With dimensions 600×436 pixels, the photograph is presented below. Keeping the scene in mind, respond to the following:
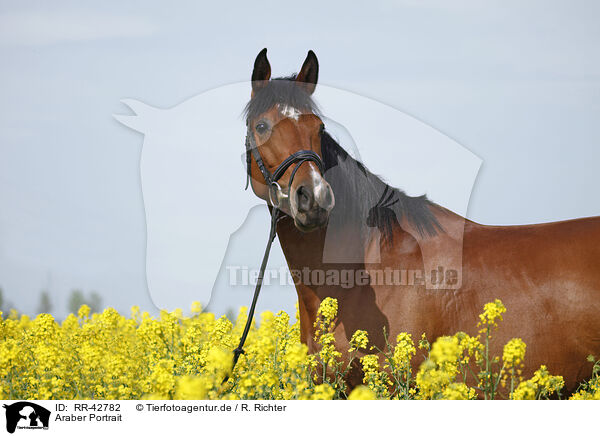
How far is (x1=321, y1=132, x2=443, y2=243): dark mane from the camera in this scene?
4.54m

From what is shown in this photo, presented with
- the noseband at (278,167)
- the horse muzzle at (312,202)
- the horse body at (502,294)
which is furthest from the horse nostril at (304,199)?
the horse body at (502,294)

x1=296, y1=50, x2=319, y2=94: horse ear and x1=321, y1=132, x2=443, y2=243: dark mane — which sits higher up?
x1=296, y1=50, x2=319, y2=94: horse ear

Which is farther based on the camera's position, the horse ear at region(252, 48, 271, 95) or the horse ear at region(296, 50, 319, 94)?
the horse ear at region(296, 50, 319, 94)

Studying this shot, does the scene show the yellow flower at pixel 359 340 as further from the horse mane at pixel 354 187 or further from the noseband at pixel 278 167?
the noseband at pixel 278 167

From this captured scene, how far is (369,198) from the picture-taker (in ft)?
15.2

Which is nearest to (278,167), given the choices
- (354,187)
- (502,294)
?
(354,187)

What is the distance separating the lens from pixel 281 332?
5.64m

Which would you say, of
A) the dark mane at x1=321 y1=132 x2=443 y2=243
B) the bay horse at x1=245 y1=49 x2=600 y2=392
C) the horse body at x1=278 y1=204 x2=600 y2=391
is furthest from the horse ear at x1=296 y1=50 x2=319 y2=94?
the horse body at x1=278 y1=204 x2=600 y2=391

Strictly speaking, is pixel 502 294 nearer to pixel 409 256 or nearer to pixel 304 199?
pixel 409 256

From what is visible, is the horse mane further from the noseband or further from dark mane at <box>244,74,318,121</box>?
the noseband
